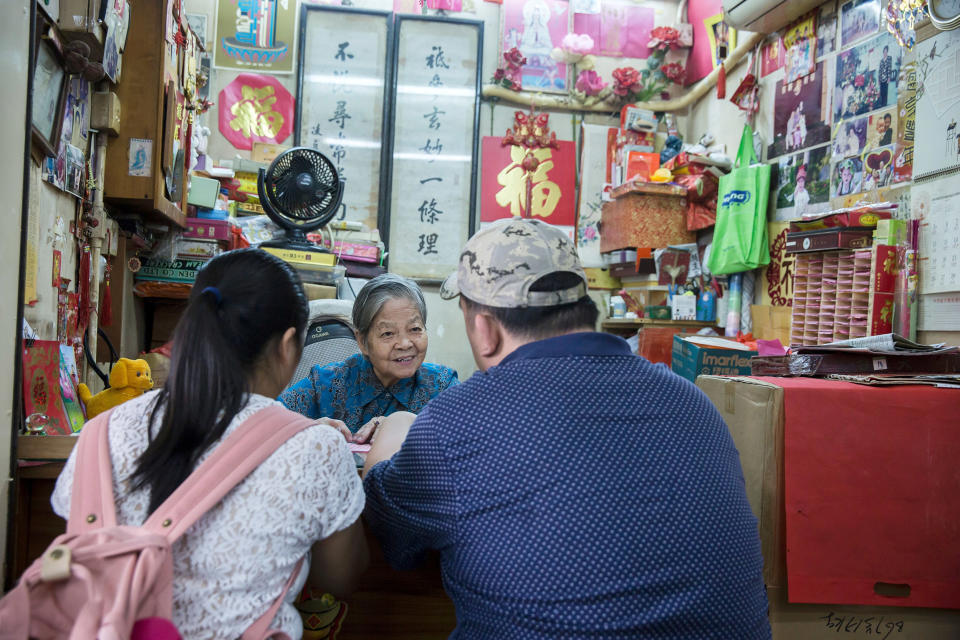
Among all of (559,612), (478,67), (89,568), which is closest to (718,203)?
(478,67)

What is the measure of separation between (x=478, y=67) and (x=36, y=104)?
15.0ft

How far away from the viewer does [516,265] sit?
132 centimetres

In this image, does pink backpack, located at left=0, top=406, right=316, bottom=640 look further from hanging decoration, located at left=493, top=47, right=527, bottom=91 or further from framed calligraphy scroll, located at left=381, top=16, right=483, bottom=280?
hanging decoration, located at left=493, top=47, right=527, bottom=91

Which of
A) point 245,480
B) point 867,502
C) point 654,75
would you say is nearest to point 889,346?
point 867,502

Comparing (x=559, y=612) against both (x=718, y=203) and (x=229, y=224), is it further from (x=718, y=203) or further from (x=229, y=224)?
(x=718, y=203)

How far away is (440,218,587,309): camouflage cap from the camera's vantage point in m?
1.30

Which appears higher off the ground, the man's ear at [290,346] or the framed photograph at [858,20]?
the framed photograph at [858,20]

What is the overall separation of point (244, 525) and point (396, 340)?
131cm

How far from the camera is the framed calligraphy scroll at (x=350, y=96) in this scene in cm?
598

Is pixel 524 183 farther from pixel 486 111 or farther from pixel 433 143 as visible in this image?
pixel 433 143

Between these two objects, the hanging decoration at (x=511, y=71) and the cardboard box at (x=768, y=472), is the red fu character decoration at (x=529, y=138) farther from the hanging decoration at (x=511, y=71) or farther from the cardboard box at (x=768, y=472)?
the cardboard box at (x=768, y=472)

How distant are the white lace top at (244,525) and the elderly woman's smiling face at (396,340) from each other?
47.2 inches

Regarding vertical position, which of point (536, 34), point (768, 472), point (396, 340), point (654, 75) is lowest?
point (768, 472)

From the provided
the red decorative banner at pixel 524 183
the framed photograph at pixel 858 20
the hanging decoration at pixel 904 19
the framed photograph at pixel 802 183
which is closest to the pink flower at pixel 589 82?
the red decorative banner at pixel 524 183
